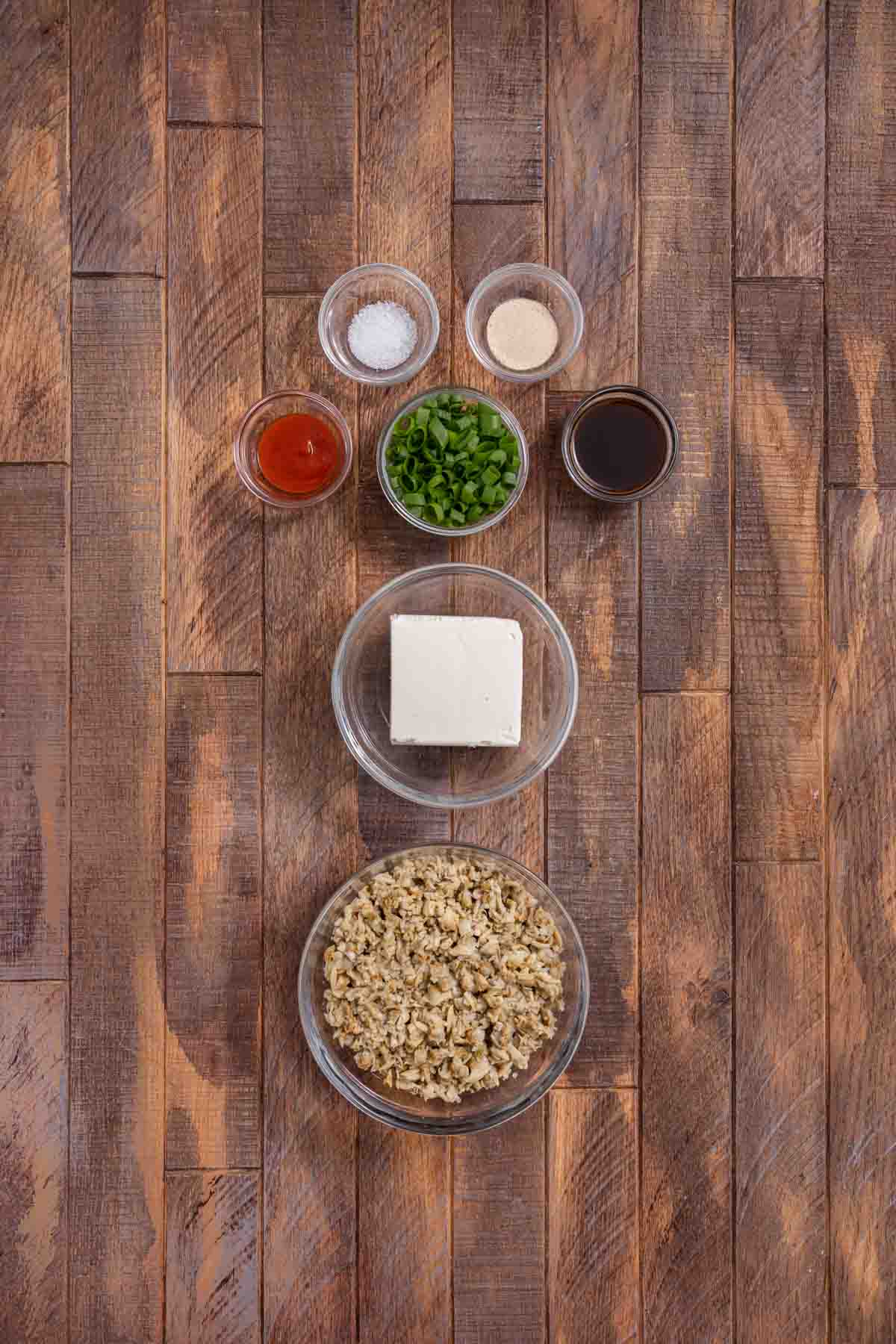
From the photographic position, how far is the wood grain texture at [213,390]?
1.37 m

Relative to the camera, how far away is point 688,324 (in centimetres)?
140

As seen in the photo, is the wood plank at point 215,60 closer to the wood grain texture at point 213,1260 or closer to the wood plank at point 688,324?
the wood plank at point 688,324

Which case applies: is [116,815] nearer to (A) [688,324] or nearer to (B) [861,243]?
(A) [688,324]

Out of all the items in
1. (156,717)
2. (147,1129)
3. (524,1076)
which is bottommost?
(147,1129)

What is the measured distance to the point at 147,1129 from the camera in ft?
4.52

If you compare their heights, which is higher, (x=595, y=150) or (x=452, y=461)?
(x=595, y=150)

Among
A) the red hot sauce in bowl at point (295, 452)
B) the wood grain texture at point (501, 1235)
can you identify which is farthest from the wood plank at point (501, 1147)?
the red hot sauce in bowl at point (295, 452)

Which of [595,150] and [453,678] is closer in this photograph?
[453,678]

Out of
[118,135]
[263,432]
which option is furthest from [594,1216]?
[118,135]

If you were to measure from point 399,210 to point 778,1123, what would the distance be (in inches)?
63.3

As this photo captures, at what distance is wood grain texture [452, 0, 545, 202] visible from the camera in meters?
1.37

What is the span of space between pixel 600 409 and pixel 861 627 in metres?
0.56

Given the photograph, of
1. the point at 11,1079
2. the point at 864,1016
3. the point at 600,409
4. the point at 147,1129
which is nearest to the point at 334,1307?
the point at 147,1129

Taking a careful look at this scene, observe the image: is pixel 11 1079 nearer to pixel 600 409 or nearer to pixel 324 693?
pixel 324 693
